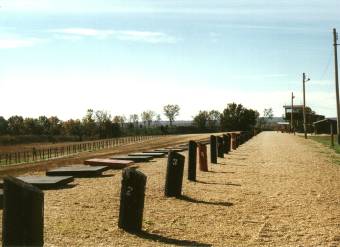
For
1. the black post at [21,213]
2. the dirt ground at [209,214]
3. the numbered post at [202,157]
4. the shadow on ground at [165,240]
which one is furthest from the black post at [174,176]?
the black post at [21,213]

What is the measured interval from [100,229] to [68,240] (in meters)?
0.81

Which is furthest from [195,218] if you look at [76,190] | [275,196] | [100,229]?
[76,190]

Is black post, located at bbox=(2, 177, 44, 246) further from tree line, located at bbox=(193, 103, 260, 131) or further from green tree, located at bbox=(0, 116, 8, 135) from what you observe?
green tree, located at bbox=(0, 116, 8, 135)

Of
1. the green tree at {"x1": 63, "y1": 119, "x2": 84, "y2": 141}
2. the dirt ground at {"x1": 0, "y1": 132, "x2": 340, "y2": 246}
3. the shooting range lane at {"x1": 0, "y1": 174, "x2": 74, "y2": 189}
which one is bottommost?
the dirt ground at {"x1": 0, "y1": 132, "x2": 340, "y2": 246}

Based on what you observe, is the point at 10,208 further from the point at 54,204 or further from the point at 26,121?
the point at 26,121

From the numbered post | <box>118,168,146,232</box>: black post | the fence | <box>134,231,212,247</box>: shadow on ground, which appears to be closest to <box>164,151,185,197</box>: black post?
<box>118,168,146,232</box>: black post

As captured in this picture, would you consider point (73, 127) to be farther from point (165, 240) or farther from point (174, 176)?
point (165, 240)

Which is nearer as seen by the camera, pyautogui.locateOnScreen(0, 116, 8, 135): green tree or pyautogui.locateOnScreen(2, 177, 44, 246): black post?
pyautogui.locateOnScreen(2, 177, 44, 246): black post

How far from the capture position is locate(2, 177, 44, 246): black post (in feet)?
16.0

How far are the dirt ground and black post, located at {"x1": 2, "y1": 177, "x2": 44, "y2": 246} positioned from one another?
176cm

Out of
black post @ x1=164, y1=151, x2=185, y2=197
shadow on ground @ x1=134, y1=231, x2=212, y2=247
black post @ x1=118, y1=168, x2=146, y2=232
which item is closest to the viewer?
shadow on ground @ x1=134, y1=231, x2=212, y2=247

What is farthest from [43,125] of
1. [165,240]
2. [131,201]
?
[165,240]

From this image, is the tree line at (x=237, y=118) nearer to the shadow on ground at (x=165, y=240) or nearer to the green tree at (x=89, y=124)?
the green tree at (x=89, y=124)

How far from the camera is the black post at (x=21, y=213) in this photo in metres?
4.89
